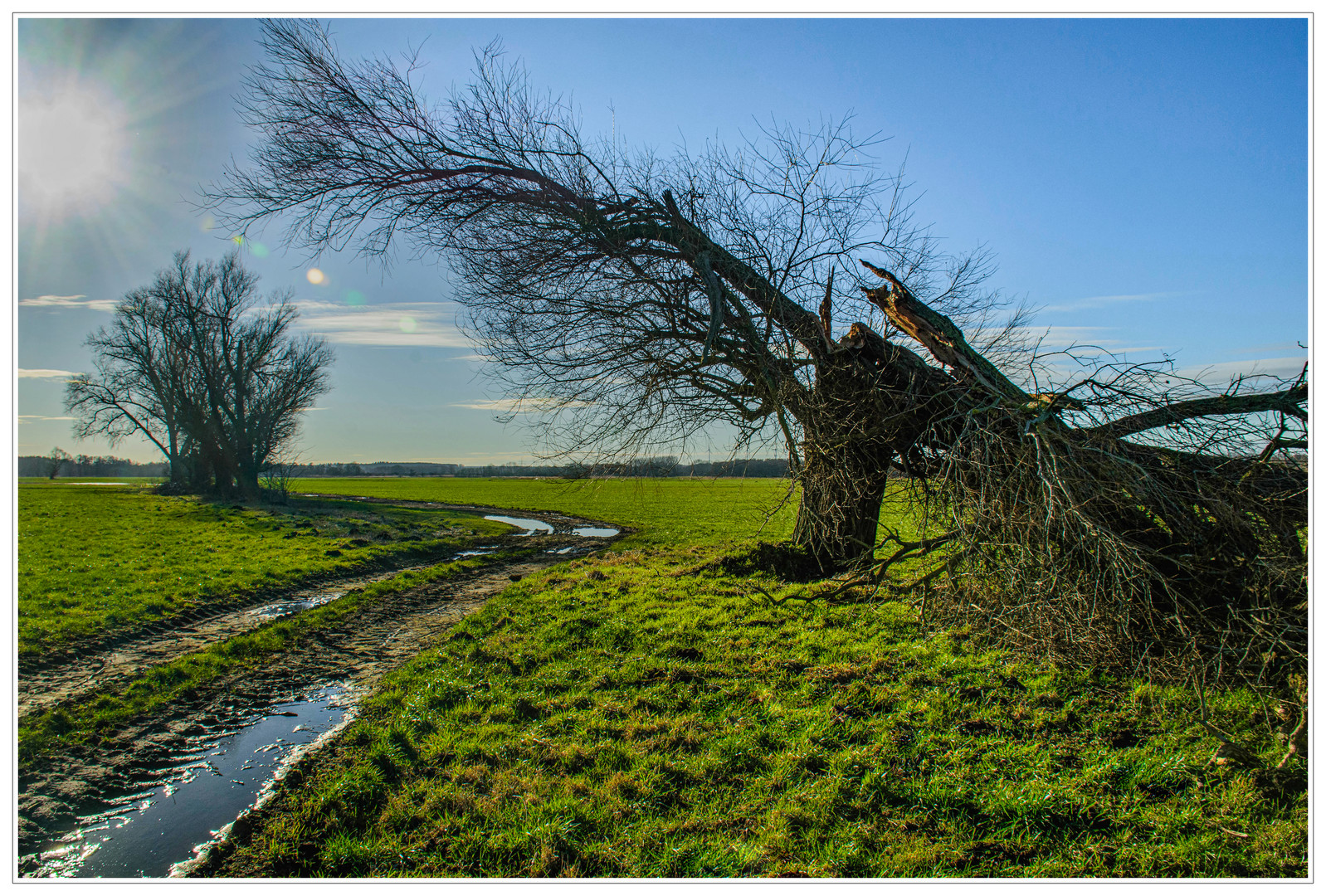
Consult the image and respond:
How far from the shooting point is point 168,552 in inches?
527

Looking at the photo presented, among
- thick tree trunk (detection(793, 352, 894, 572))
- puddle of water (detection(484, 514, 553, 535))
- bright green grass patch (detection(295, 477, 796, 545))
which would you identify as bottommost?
puddle of water (detection(484, 514, 553, 535))

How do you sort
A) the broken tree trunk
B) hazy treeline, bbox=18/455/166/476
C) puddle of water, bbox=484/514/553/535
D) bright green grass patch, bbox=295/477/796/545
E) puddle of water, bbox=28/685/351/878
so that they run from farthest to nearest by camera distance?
hazy treeline, bbox=18/455/166/476 → puddle of water, bbox=484/514/553/535 → bright green grass patch, bbox=295/477/796/545 → the broken tree trunk → puddle of water, bbox=28/685/351/878

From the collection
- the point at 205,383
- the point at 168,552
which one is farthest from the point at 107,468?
the point at 168,552

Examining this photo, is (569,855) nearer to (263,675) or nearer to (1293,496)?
(263,675)

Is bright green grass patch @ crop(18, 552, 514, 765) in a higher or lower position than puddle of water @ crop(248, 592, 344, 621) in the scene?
higher

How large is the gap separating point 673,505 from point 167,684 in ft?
88.7

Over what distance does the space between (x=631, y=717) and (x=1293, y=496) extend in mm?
5858

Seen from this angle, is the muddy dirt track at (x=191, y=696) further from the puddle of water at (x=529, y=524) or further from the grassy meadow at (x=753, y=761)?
the puddle of water at (x=529, y=524)

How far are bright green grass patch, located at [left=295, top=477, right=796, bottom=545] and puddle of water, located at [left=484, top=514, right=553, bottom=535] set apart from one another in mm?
1817

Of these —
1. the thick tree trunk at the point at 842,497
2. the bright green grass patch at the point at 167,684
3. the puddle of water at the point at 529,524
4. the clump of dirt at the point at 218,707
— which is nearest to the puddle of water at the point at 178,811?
the clump of dirt at the point at 218,707

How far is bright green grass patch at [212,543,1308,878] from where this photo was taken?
324cm

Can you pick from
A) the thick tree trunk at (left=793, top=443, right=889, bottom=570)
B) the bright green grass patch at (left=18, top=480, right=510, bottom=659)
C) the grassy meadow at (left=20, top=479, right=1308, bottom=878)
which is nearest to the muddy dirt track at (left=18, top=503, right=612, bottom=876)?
the grassy meadow at (left=20, top=479, right=1308, bottom=878)

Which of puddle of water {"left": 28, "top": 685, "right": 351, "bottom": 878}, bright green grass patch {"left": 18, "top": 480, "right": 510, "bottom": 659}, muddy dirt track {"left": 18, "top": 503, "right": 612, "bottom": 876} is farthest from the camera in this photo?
bright green grass patch {"left": 18, "top": 480, "right": 510, "bottom": 659}

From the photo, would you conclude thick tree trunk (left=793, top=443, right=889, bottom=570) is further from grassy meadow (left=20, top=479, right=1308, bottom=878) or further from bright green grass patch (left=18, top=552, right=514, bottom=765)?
bright green grass patch (left=18, top=552, right=514, bottom=765)
